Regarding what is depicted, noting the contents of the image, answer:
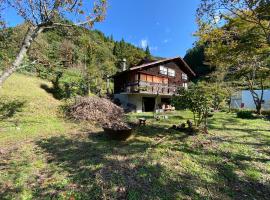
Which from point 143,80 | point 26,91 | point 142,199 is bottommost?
point 142,199

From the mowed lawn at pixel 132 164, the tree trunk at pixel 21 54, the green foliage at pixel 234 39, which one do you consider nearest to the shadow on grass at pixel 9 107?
the mowed lawn at pixel 132 164

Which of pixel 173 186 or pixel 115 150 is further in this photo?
pixel 115 150

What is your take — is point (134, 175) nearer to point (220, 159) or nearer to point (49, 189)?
point (49, 189)

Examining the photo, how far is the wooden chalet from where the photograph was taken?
72.5ft

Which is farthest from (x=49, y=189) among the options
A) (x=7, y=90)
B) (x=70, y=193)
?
A: (x=7, y=90)

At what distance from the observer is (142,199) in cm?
458

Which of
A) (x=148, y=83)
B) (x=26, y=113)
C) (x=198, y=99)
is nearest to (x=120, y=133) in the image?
(x=198, y=99)

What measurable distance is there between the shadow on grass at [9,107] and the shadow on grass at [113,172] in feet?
19.5

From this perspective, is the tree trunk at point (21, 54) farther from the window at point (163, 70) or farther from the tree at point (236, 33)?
the window at point (163, 70)

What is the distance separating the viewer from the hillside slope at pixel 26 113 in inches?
402

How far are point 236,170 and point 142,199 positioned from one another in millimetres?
3387

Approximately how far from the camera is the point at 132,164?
646 cm

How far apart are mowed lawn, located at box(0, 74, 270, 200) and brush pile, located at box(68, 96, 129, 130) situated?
2470 millimetres

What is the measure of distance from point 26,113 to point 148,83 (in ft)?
41.8
